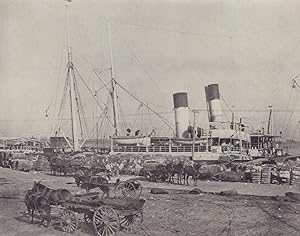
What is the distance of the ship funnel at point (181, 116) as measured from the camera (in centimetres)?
1278

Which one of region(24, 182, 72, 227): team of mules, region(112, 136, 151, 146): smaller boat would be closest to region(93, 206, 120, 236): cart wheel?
region(24, 182, 72, 227): team of mules

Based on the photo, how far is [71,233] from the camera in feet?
13.6

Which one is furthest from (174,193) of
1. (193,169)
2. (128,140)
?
(128,140)

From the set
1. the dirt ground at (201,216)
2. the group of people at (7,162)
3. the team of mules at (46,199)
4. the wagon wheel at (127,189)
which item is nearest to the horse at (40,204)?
the team of mules at (46,199)

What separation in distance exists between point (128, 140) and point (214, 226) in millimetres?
9109

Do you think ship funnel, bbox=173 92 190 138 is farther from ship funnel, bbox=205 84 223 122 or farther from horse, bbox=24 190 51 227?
horse, bbox=24 190 51 227

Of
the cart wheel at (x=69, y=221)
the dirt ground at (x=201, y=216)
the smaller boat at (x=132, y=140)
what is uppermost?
the smaller boat at (x=132, y=140)

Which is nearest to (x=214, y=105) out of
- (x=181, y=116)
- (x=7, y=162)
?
(x=181, y=116)

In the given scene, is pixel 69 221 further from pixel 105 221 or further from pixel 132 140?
pixel 132 140

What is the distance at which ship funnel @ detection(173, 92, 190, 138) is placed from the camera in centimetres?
1278

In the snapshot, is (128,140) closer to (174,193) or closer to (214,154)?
(214,154)

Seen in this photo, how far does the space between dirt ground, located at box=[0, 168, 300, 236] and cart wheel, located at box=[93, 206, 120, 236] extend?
0.15 metres

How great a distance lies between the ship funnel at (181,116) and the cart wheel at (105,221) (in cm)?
898

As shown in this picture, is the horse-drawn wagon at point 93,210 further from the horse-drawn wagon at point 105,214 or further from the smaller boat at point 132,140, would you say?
the smaller boat at point 132,140
